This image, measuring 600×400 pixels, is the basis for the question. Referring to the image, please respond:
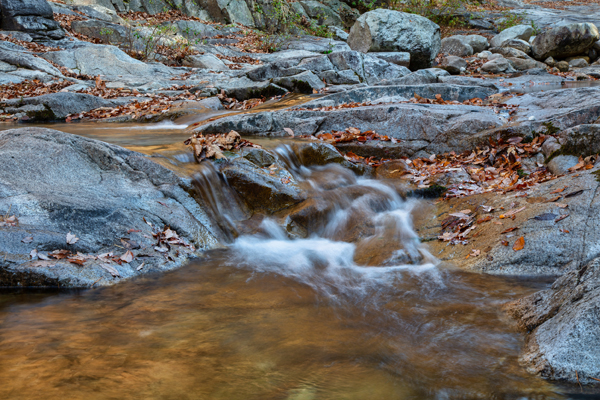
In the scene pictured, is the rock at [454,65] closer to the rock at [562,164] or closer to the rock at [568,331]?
the rock at [562,164]

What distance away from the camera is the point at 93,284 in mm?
3500

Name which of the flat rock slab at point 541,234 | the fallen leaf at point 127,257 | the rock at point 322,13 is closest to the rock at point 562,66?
the rock at point 322,13

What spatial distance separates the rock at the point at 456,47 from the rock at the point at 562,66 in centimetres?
413

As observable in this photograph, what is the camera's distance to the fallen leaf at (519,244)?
4.02 m

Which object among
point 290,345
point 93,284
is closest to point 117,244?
point 93,284

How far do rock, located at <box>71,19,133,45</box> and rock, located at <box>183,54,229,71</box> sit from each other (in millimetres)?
2908

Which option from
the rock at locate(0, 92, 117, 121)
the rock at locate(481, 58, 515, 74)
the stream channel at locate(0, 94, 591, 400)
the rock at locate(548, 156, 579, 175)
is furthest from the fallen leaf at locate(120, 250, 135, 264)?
the rock at locate(481, 58, 515, 74)

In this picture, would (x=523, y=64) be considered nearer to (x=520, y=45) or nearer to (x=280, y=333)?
(x=520, y=45)

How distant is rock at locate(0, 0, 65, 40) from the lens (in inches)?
567

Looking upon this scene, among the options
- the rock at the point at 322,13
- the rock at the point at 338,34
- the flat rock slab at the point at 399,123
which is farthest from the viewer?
the rock at the point at 322,13

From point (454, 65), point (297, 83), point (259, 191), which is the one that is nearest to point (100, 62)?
point (297, 83)

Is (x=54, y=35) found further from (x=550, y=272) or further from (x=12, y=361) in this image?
(x=550, y=272)

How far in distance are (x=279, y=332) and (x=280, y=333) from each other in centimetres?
2

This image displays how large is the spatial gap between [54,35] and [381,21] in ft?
40.0
